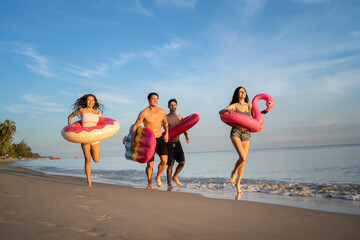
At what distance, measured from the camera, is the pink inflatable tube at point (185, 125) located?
245 inches

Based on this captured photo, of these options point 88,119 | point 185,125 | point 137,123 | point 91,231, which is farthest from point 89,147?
point 91,231

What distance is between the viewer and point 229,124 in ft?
19.0

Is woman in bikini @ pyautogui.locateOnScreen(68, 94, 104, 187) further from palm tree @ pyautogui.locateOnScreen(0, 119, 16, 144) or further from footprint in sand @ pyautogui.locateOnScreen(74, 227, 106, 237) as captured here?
palm tree @ pyautogui.locateOnScreen(0, 119, 16, 144)

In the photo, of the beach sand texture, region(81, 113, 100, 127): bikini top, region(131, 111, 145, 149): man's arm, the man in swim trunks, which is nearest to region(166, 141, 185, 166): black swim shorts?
the man in swim trunks

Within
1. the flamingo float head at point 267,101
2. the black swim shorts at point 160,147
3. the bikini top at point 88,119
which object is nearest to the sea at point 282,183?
the black swim shorts at point 160,147

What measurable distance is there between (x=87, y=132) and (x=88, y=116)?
18.2 inches

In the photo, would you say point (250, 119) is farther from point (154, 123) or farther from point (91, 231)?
point (91, 231)

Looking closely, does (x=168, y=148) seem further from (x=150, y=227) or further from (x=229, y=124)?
(x=150, y=227)

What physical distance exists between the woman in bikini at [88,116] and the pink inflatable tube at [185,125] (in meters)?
1.75

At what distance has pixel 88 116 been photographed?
19.5ft

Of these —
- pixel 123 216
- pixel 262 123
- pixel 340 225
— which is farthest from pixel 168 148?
pixel 340 225

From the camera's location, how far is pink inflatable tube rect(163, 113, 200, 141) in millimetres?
6215

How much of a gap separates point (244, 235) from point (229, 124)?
374 centimetres

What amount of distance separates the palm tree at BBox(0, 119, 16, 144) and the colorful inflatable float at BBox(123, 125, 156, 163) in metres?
52.3
